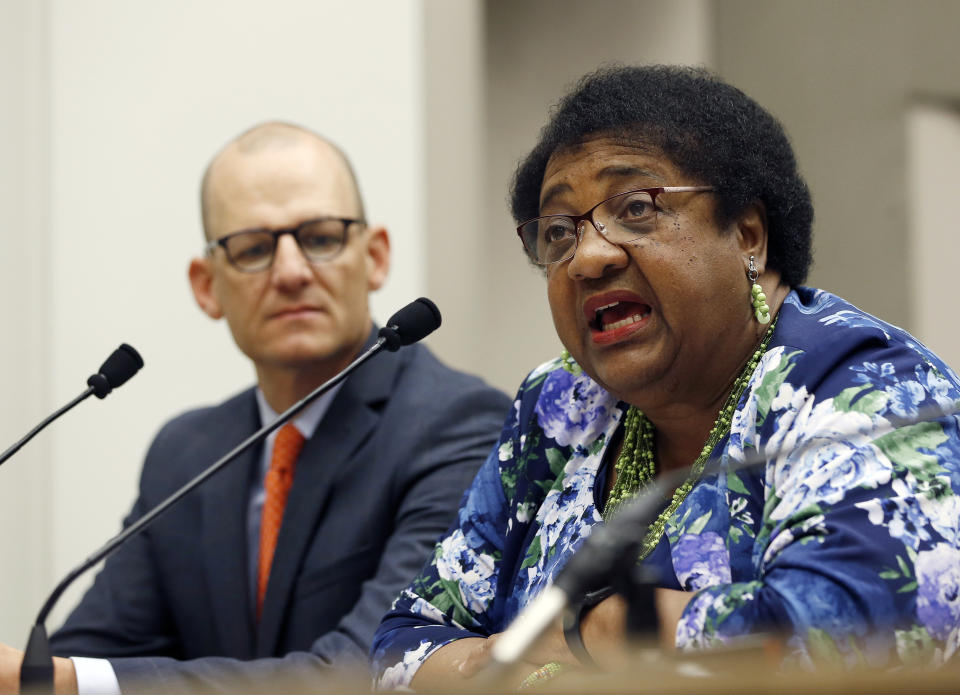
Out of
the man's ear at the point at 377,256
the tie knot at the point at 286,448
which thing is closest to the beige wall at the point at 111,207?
the man's ear at the point at 377,256

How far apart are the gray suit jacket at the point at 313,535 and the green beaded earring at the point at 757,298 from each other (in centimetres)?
83

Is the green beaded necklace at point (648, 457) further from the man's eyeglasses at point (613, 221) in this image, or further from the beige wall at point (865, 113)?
the beige wall at point (865, 113)

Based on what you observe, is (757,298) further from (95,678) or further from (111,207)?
(111,207)

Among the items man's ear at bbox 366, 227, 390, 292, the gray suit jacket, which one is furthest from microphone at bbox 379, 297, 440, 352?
man's ear at bbox 366, 227, 390, 292

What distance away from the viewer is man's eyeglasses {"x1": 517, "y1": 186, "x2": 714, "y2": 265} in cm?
165

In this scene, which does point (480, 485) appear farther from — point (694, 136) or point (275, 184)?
point (275, 184)

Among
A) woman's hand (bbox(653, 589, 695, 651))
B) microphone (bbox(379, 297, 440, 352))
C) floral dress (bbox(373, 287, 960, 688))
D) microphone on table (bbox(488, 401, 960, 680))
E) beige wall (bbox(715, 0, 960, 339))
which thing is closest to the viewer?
microphone on table (bbox(488, 401, 960, 680))

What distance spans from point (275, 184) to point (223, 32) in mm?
1344

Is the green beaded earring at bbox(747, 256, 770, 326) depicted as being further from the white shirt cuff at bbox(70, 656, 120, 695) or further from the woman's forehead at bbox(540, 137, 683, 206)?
the white shirt cuff at bbox(70, 656, 120, 695)

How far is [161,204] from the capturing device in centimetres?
377

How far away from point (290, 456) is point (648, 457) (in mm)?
957

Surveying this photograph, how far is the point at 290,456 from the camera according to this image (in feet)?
8.20

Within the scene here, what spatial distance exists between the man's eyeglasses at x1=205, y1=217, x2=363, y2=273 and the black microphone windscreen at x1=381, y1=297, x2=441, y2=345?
0.78m

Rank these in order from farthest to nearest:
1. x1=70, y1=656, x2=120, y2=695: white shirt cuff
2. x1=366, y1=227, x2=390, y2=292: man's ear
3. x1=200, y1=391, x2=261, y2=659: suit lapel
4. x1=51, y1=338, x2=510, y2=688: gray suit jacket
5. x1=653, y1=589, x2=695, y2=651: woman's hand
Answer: x1=366, y1=227, x2=390, y2=292: man's ear
x1=200, y1=391, x2=261, y2=659: suit lapel
x1=51, y1=338, x2=510, y2=688: gray suit jacket
x1=70, y1=656, x2=120, y2=695: white shirt cuff
x1=653, y1=589, x2=695, y2=651: woman's hand
